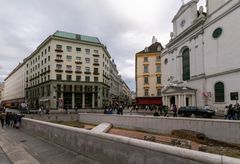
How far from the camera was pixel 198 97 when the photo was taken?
127 ft

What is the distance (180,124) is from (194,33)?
1169 inches

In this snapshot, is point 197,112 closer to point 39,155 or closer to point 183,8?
point 39,155

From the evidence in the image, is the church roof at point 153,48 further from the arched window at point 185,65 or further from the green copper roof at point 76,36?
the arched window at point 185,65

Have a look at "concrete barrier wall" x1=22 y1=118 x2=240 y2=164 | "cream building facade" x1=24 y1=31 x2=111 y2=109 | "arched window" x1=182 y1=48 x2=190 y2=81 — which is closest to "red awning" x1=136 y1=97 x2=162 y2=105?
"cream building facade" x1=24 y1=31 x2=111 y2=109

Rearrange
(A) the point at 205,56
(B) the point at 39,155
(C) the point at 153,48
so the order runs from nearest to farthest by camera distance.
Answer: (B) the point at 39,155 < (A) the point at 205,56 < (C) the point at 153,48

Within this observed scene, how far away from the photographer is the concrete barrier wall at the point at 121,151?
4051 millimetres

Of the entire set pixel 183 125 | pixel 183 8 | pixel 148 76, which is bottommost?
pixel 183 125

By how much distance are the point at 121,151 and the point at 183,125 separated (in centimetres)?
929

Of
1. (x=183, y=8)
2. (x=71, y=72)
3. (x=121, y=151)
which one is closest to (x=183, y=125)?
(x=121, y=151)

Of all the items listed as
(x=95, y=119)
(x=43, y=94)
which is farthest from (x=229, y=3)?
(x=43, y=94)

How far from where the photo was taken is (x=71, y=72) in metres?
58.1

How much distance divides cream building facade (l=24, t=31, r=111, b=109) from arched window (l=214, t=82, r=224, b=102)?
109 ft

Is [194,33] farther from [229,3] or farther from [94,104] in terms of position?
[94,104]

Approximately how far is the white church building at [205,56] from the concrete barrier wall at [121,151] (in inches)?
1102
